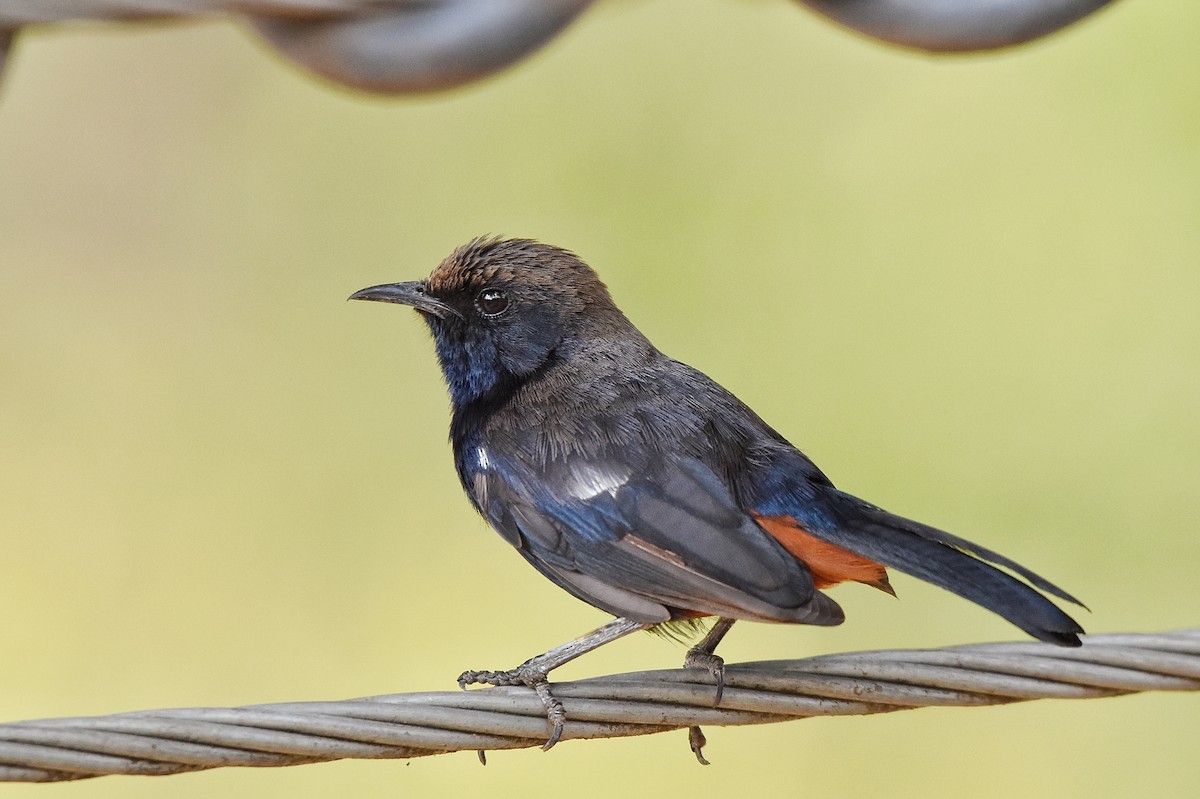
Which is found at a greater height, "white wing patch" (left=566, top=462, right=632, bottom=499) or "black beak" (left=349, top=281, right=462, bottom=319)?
"black beak" (left=349, top=281, right=462, bottom=319)

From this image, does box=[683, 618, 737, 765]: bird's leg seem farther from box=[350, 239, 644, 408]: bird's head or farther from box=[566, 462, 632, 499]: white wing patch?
box=[350, 239, 644, 408]: bird's head

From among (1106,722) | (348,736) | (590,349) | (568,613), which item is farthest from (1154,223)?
(348,736)

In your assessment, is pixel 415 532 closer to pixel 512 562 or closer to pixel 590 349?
pixel 512 562

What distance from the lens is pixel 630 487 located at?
3.16 meters

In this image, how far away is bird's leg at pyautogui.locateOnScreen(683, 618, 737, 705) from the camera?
9.05 feet

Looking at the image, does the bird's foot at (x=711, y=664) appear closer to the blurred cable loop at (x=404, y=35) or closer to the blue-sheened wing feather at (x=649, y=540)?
the blue-sheened wing feather at (x=649, y=540)

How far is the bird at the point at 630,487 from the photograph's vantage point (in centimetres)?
286

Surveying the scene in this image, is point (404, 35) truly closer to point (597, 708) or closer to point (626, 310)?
point (597, 708)

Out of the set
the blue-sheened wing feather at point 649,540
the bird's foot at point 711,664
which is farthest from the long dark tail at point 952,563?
the bird's foot at point 711,664

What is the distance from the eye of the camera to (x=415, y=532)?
6.01 metres

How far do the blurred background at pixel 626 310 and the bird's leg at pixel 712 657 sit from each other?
2243 mm

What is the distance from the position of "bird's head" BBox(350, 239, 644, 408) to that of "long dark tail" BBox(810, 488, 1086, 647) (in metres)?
0.91

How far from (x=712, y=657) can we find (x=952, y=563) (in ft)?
1.72

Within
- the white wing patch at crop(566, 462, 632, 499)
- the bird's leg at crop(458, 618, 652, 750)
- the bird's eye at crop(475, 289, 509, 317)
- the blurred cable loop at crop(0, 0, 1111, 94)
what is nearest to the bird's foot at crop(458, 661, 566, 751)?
the bird's leg at crop(458, 618, 652, 750)
